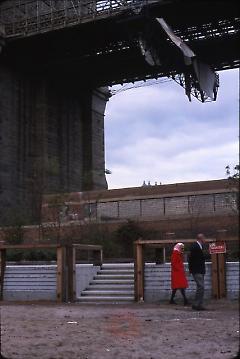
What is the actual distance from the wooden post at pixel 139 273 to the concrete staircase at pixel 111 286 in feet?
0.80

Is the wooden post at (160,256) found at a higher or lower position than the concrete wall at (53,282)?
higher

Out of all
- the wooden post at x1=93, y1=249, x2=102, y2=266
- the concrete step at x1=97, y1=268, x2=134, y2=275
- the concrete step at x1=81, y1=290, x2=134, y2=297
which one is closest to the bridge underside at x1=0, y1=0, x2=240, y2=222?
the wooden post at x1=93, y1=249, x2=102, y2=266

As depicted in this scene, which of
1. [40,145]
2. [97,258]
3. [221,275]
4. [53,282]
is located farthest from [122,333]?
[40,145]

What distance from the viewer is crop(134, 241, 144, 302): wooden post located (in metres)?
12.8

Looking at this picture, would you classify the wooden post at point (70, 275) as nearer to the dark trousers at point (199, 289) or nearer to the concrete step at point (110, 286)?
the concrete step at point (110, 286)

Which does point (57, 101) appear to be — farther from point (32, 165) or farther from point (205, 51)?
point (205, 51)

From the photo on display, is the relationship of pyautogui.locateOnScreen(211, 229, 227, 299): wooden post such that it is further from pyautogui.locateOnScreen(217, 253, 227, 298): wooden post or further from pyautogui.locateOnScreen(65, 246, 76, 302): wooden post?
pyautogui.locateOnScreen(65, 246, 76, 302): wooden post

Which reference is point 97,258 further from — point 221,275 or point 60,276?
point 221,275

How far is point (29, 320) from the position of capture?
8836mm

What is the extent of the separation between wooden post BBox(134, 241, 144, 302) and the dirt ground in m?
1.56

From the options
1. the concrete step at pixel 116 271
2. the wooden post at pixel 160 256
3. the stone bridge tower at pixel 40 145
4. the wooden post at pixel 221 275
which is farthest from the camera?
the stone bridge tower at pixel 40 145

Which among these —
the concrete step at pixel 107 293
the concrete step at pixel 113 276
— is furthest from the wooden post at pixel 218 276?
the concrete step at pixel 113 276

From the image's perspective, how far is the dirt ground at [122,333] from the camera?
196 inches

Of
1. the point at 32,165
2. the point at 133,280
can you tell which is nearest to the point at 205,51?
the point at 133,280
